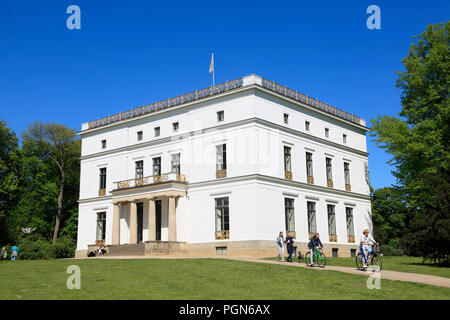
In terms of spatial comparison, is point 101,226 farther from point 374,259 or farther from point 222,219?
point 374,259

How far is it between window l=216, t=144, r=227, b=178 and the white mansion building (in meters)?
0.10

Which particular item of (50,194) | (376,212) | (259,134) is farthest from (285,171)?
(376,212)

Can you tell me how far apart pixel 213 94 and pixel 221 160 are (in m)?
5.14

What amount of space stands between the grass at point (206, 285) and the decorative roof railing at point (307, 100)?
18.4m

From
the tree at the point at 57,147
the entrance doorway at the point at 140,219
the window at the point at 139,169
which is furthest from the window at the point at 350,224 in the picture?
the tree at the point at 57,147

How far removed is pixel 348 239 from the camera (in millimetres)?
39125

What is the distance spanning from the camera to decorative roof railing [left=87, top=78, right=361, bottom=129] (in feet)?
114

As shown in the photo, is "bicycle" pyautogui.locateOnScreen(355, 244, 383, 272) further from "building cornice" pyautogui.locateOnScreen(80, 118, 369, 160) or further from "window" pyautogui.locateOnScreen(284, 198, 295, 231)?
"building cornice" pyautogui.locateOnScreen(80, 118, 369, 160)

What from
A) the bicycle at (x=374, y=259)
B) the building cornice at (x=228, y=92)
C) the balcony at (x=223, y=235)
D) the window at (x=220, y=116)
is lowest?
the bicycle at (x=374, y=259)

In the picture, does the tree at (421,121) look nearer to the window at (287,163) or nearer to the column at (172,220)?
the window at (287,163)

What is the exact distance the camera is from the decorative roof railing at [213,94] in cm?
3488

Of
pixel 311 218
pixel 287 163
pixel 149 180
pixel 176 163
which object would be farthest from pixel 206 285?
pixel 149 180
